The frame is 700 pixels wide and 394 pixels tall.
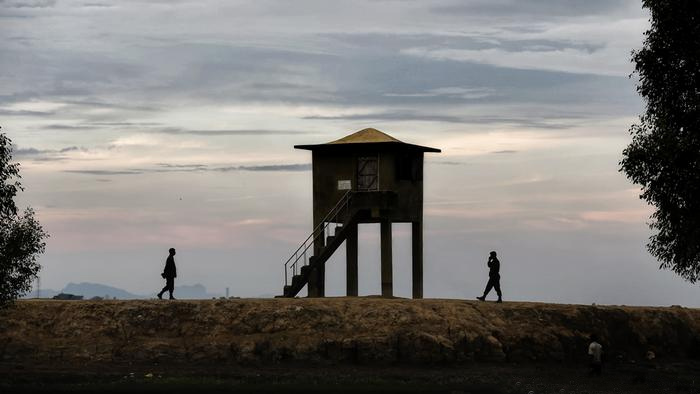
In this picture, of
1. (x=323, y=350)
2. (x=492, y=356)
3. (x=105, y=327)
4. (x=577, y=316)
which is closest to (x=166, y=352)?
(x=105, y=327)

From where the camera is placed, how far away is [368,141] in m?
60.6

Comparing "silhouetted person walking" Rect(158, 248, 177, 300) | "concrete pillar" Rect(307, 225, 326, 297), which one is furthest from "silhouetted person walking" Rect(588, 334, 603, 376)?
"silhouetted person walking" Rect(158, 248, 177, 300)

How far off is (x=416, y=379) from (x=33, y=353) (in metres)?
17.0

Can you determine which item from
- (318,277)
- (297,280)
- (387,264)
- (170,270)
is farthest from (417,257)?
(170,270)

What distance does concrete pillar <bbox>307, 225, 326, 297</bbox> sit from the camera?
2352 inches

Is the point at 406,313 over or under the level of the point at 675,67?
under

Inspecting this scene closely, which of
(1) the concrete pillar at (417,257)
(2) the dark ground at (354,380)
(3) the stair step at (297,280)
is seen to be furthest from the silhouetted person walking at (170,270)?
(1) the concrete pillar at (417,257)

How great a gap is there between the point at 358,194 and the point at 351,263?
445 centimetres

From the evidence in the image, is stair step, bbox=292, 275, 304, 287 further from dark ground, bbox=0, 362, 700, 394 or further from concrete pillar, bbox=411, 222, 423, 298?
dark ground, bbox=0, 362, 700, 394

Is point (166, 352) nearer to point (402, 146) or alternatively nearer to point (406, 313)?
point (406, 313)

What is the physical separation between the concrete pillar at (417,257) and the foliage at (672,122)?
1612 centimetres

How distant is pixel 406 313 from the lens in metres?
53.6

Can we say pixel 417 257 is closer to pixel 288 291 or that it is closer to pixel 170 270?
pixel 288 291

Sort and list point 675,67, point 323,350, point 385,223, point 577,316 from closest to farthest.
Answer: point 675,67 < point 323,350 < point 577,316 < point 385,223
